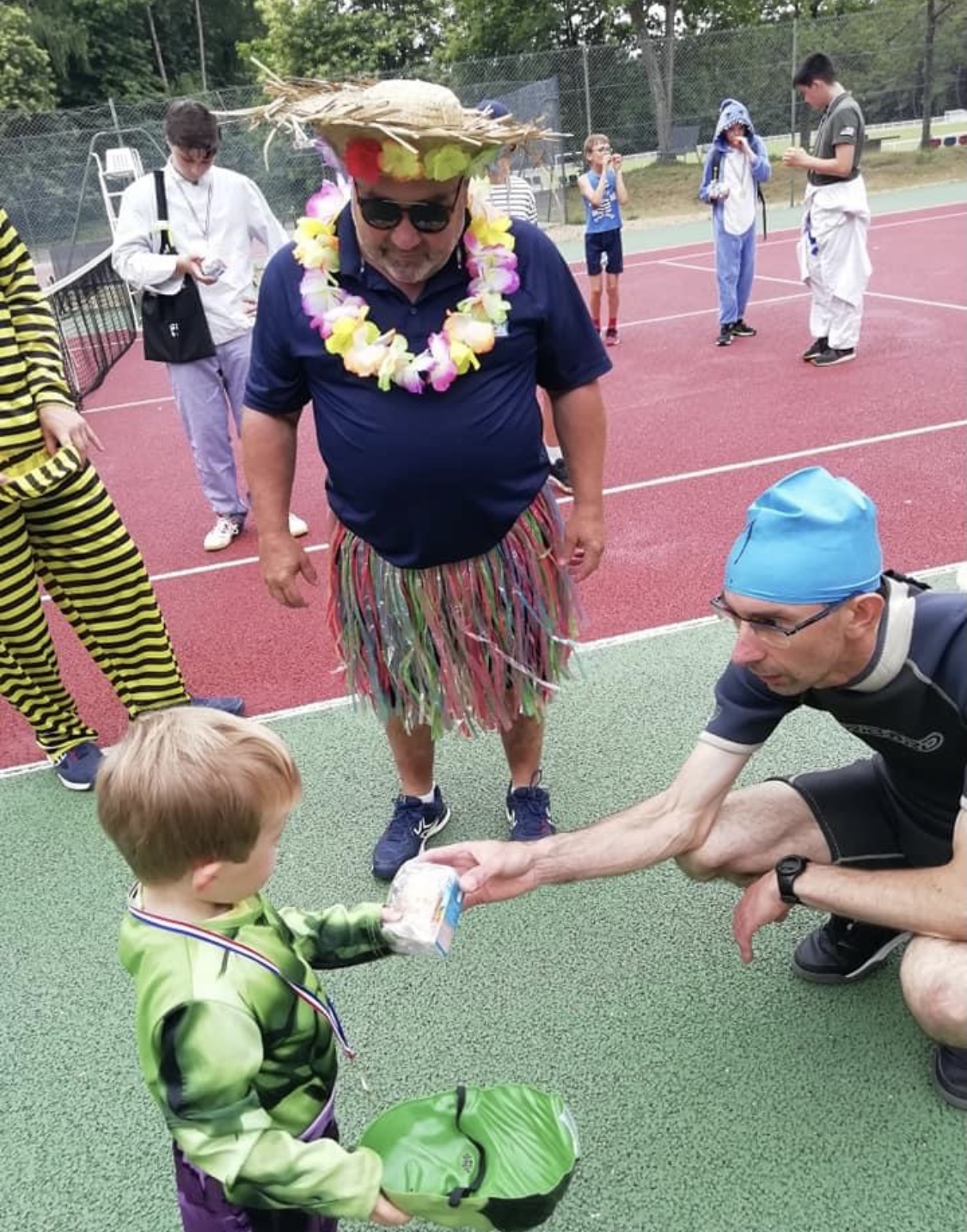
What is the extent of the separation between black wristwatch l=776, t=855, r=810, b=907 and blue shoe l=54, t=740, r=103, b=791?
90.8 inches

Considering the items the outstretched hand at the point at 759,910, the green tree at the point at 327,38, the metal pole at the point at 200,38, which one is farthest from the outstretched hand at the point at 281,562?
the metal pole at the point at 200,38

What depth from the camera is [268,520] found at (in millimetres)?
2559

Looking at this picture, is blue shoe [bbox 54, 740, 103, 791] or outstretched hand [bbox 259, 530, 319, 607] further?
blue shoe [bbox 54, 740, 103, 791]

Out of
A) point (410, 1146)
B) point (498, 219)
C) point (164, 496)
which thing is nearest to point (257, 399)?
point (498, 219)

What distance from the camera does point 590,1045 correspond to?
2209 millimetres

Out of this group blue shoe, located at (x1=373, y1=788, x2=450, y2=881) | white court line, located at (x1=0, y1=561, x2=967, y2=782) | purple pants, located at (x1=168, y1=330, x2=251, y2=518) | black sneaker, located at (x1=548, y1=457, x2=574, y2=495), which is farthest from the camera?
purple pants, located at (x1=168, y1=330, x2=251, y2=518)

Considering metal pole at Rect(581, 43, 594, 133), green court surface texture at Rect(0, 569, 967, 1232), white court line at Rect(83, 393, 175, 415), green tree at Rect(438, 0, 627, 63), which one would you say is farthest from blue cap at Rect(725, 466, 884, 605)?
green tree at Rect(438, 0, 627, 63)

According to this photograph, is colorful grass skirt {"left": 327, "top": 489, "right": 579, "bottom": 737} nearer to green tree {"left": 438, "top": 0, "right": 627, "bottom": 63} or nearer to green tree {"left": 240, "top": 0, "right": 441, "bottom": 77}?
green tree {"left": 240, "top": 0, "right": 441, "bottom": 77}

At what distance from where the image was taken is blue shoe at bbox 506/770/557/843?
2873mm

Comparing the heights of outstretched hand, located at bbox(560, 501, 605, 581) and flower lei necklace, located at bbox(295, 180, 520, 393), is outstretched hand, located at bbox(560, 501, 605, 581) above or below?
below

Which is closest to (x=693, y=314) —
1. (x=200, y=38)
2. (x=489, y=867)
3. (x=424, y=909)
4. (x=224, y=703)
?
(x=224, y=703)

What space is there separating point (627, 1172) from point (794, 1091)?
1.29 feet

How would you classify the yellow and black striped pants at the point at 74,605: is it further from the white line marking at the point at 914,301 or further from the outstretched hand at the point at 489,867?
the white line marking at the point at 914,301

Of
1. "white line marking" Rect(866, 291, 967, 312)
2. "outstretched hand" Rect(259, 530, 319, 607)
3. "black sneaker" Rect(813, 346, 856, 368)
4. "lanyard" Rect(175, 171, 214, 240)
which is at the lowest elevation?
"white line marking" Rect(866, 291, 967, 312)
